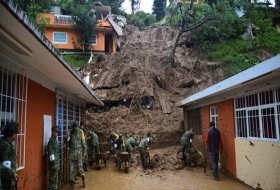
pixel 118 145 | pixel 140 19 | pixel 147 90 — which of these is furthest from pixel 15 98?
pixel 140 19

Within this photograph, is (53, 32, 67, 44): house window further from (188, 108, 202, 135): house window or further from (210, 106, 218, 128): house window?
(210, 106, 218, 128): house window

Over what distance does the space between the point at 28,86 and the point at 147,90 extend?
12263 millimetres

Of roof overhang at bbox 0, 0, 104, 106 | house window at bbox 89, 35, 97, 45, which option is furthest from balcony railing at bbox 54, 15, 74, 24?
roof overhang at bbox 0, 0, 104, 106

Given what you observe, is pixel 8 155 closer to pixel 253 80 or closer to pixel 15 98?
pixel 15 98

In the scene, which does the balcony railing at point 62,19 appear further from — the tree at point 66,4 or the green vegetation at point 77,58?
the tree at point 66,4

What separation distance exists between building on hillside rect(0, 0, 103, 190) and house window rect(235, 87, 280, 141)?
16.1 feet

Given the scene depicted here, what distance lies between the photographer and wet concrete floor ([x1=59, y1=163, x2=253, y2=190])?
676 centimetres

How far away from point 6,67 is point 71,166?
3740 millimetres

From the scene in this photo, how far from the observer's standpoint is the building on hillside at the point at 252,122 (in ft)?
17.2

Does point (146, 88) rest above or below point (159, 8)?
below

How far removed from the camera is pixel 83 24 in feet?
80.4

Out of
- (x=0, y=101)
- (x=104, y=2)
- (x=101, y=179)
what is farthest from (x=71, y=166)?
(x=104, y=2)

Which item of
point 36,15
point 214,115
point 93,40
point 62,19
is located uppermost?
point 62,19

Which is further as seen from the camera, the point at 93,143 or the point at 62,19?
the point at 62,19
